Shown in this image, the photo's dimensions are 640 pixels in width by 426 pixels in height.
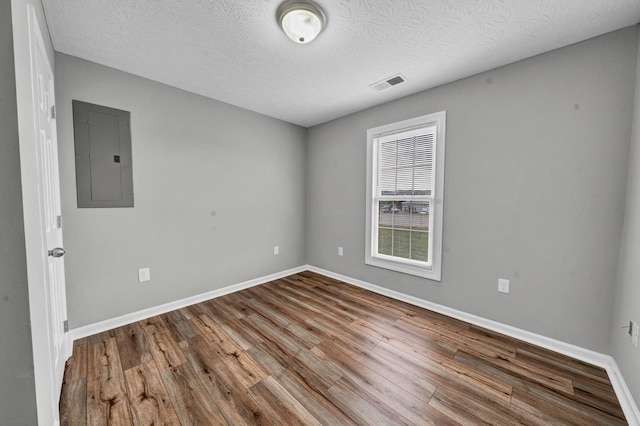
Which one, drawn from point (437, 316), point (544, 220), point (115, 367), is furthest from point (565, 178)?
point (115, 367)

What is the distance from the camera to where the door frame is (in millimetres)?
869

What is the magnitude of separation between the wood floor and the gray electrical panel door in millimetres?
1249

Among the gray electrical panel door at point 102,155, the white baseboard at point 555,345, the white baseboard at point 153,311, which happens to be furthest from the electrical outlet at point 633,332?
the gray electrical panel door at point 102,155

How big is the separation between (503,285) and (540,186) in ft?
3.01

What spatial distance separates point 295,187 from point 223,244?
4.74 feet

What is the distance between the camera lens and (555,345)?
1.96m

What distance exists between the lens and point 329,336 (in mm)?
2164

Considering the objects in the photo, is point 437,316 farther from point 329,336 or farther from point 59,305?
point 59,305

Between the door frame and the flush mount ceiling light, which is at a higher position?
the flush mount ceiling light

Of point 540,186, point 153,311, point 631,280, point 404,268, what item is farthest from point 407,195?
point 153,311

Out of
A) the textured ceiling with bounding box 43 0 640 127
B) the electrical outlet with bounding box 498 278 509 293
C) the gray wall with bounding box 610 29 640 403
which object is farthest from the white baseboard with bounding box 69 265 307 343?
the gray wall with bounding box 610 29 640 403

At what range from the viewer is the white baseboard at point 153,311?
2.12 meters

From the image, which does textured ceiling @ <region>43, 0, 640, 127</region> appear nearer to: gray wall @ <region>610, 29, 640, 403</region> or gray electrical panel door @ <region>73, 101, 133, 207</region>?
gray electrical panel door @ <region>73, 101, 133, 207</region>

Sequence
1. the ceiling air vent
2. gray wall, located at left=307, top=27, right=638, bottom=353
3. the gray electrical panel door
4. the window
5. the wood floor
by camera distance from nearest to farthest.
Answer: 1. the wood floor
2. gray wall, located at left=307, top=27, right=638, bottom=353
3. the gray electrical panel door
4. the ceiling air vent
5. the window
